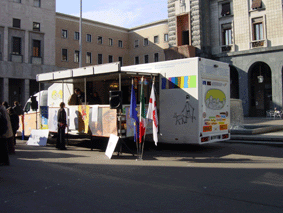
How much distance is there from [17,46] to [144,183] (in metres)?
32.6

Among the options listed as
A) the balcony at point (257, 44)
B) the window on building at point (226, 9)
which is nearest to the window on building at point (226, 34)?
the window on building at point (226, 9)

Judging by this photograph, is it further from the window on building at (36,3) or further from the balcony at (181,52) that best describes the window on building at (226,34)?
the window on building at (36,3)

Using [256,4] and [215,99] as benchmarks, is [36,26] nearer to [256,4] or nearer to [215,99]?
[256,4]

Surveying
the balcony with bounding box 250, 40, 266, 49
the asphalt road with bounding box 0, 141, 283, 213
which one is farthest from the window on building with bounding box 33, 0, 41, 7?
the asphalt road with bounding box 0, 141, 283, 213

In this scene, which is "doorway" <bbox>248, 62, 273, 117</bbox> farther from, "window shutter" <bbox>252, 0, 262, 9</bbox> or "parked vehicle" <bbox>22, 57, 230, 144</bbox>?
"parked vehicle" <bbox>22, 57, 230, 144</bbox>

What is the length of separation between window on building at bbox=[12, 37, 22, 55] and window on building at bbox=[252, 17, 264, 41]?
979 inches

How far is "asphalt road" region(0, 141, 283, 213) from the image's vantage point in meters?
4.56

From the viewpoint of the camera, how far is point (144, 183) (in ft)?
19.9

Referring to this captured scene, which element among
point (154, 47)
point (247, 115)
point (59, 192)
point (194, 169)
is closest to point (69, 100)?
point (194, 169)

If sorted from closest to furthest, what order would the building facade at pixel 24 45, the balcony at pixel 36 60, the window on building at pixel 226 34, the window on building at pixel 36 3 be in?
the window on building at pixel 226 34 < the building facade at pixel 24 45 < the balcony at pixel 36 60 < the window on building at pixel 36 3

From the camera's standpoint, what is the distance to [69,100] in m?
12.8

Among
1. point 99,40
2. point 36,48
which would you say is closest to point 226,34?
point 36,48

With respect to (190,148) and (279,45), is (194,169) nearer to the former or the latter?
(190,148)

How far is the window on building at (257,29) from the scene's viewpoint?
2591 centimetres
